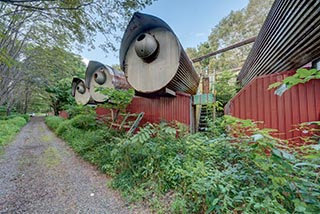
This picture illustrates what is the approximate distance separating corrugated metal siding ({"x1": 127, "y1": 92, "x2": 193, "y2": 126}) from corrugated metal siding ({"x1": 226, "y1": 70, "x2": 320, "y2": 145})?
5.36 ft

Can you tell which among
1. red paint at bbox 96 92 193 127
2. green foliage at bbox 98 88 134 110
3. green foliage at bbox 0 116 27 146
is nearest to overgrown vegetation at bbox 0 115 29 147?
green foliage at bbox 0 116 27 146

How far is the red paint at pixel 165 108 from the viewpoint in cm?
524

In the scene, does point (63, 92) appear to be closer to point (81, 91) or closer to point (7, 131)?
point (81, 91)

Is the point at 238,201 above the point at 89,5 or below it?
below

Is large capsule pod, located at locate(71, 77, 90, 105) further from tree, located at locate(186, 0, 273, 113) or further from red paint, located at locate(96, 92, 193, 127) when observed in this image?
tree, located at locate(186, 0, 273, 113)

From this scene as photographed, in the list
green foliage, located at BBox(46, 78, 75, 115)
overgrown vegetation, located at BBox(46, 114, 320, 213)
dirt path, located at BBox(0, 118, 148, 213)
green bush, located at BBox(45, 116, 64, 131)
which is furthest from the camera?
green foliage, located at BBox(46, 78, 75, 115)

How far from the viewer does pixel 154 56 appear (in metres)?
5.01

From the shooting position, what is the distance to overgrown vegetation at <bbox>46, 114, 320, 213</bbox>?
160cm

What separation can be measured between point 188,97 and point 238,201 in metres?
3.63

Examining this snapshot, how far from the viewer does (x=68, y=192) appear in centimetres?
316

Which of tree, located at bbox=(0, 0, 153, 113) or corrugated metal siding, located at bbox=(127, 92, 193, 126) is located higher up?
tree, located at bbox=(0, 0, 153, 113)

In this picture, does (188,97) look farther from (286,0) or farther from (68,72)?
(68,72)

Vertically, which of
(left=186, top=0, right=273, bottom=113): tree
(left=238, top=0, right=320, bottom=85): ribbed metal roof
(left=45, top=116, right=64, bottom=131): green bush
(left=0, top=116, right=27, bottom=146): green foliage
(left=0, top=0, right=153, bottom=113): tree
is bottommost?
(left=0, top=116, right=27, bottom=146): green foliage

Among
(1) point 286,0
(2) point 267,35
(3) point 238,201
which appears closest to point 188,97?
(2) point 267,35
